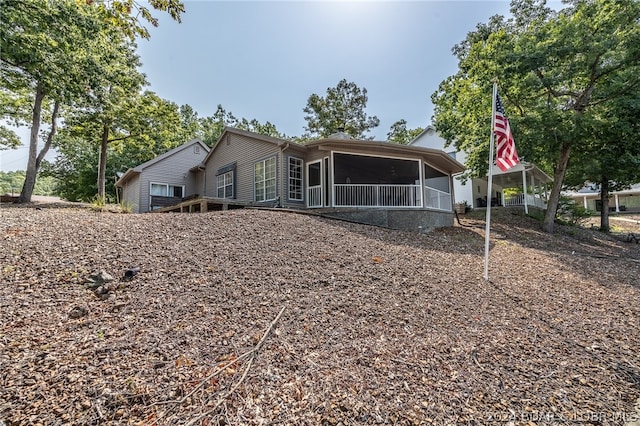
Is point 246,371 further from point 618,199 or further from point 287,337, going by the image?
point 618,199

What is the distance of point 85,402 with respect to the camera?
81.4 inches

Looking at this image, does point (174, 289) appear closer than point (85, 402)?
No

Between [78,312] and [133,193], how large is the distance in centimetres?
1551

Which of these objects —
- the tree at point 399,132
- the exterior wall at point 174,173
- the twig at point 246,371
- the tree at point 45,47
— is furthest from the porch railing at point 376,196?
the tree at point 399,132

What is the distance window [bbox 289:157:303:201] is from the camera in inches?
438

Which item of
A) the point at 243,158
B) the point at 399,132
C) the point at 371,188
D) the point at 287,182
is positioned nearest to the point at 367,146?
the point at 371,188

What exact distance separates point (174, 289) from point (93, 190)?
89.0ft

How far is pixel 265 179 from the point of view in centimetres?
1161

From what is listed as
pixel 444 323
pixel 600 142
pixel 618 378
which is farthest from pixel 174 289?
pixel 600 142

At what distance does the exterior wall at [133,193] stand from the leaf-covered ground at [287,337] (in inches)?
409

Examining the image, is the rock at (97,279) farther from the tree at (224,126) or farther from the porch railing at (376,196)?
the tree at (224,126)

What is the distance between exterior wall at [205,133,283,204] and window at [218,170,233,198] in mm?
414

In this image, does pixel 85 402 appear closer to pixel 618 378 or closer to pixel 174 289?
pixel 174 289

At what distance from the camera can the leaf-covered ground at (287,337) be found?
7.18ft
